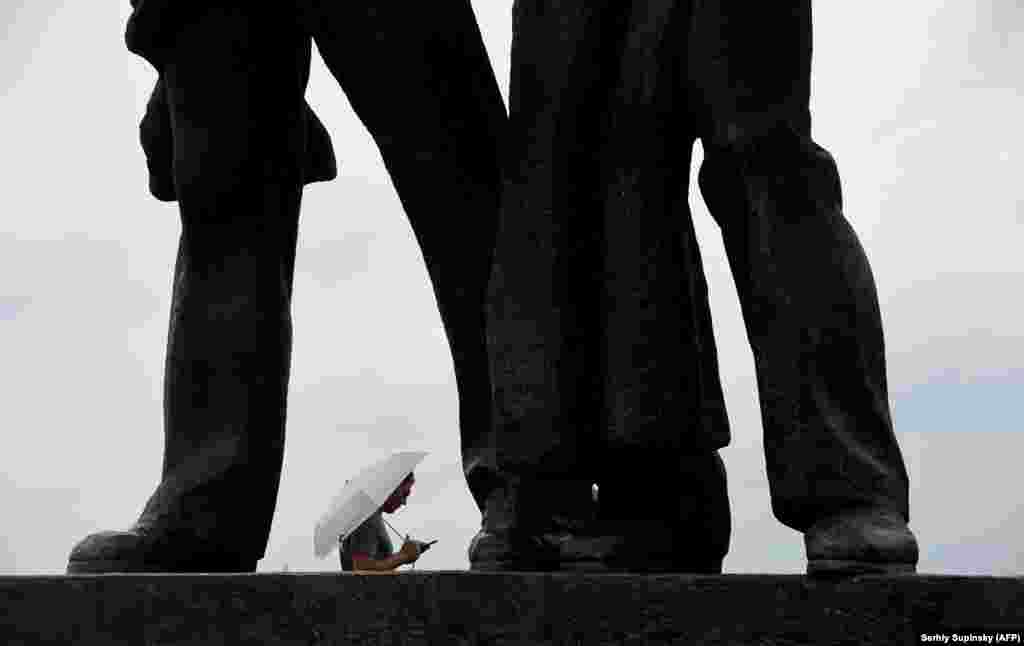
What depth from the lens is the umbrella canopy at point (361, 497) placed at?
22.7ft

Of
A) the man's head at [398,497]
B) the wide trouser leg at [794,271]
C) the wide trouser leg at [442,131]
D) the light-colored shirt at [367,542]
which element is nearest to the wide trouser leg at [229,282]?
the wide trouser leg at [442,131]

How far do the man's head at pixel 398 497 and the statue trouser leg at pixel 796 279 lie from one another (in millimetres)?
2725

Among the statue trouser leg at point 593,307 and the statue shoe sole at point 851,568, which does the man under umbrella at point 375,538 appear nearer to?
the statue trouser leg at point 593,307

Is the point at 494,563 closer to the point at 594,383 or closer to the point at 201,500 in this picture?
the point at 594,383

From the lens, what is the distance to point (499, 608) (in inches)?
158

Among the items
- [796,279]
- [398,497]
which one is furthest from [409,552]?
[796,279]

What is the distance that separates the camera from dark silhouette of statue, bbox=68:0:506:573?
16.3 feet

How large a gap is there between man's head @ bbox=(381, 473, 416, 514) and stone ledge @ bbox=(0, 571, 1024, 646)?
100 inches

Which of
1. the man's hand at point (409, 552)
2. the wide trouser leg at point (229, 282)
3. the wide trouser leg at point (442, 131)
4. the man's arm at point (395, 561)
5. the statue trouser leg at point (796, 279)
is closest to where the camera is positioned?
the statue trouser leg at point (796, 279)

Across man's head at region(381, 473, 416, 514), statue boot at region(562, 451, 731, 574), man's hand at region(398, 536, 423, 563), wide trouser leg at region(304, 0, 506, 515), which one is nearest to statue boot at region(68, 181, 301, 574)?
wide trouser leg at region(304, 0, 506, 515)

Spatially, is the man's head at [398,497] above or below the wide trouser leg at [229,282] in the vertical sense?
below

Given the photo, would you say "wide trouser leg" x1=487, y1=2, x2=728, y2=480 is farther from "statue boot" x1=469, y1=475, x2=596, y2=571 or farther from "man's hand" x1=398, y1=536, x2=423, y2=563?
"man's hand" x1=398, y1=536, x2=423, y2=563

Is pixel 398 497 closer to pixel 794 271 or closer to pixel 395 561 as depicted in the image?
pixel 395 561

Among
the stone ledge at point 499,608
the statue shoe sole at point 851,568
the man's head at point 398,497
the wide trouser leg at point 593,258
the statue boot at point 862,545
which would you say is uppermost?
the wide trouser leg at point 593,258
